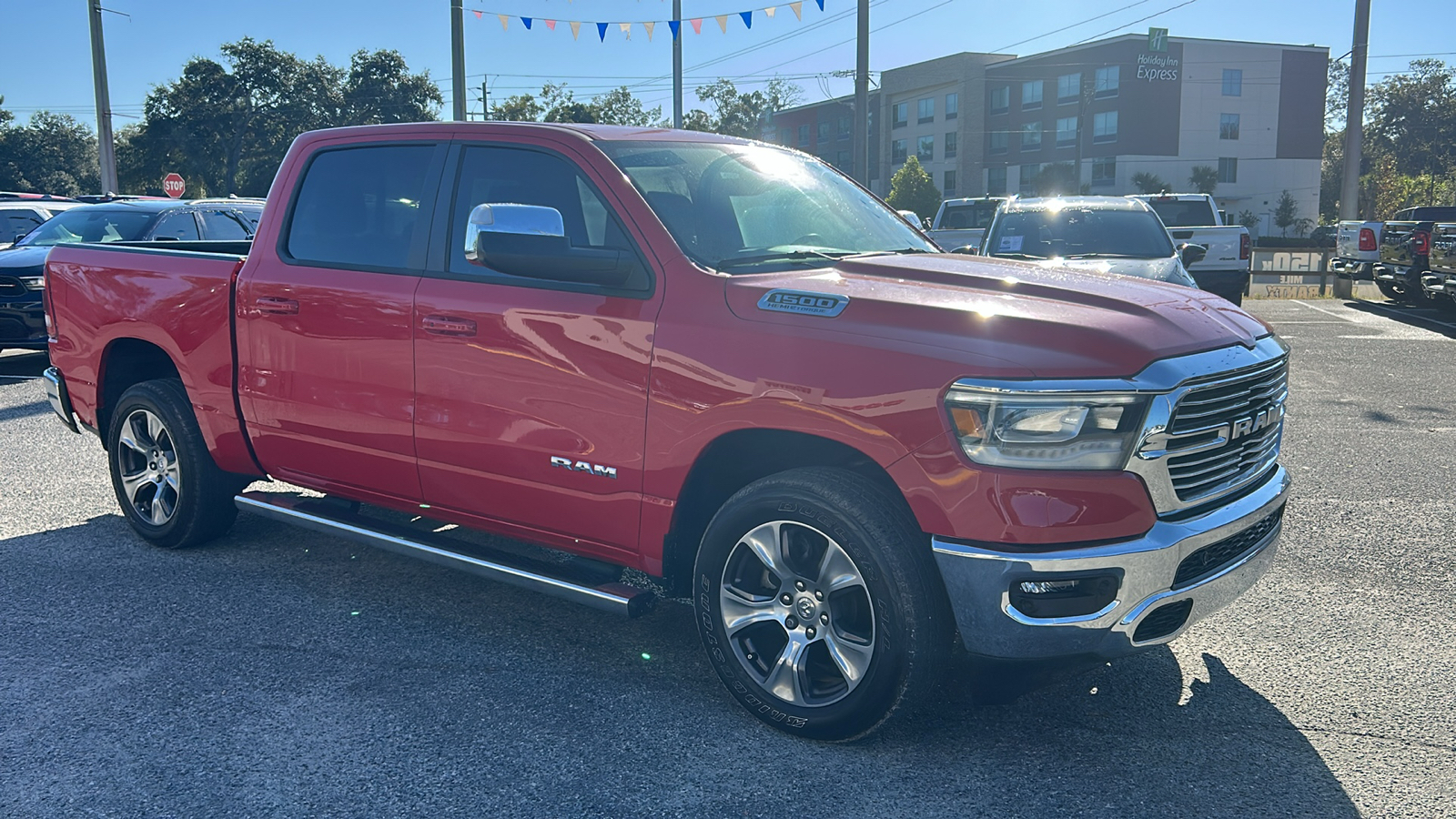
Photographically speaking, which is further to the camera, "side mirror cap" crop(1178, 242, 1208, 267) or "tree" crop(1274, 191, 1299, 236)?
"tree" crop(1274, 191, 1299, 236)

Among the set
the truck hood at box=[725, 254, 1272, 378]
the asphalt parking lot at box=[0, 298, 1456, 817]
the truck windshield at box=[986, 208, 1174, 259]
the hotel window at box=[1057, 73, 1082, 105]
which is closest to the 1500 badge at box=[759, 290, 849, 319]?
the truck hood at box=[725, 254, 1272, 378]

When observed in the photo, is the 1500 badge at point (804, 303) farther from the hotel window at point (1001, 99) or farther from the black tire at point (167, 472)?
the hotel window at point (1001, 99)

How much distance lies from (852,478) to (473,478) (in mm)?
1563

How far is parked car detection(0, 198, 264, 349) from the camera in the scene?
11.8 m

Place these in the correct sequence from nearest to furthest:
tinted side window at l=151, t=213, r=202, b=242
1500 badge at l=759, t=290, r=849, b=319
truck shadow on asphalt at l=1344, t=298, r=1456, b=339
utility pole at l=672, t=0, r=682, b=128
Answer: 1500 badge at l=759, t=290, r=849, b=319 < tinted side window at l=151, t=213, r=202, b=242 < truck shadow on asphalt at l=1344, t=298, r=1456, b=339 < utility pole at l=672, t=0, r=682, b=128

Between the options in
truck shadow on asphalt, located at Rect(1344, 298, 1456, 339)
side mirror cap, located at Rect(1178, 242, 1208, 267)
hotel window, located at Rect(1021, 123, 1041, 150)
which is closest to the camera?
side mirror cap, located at Rect(1178, 242, 1208, 267)

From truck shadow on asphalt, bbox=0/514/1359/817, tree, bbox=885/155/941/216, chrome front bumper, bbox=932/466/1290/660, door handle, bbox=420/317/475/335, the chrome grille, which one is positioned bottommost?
truck shadow on asphalt, bbox=0/514/1359/817

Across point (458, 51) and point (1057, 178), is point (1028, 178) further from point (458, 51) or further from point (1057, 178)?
point (458, 51)

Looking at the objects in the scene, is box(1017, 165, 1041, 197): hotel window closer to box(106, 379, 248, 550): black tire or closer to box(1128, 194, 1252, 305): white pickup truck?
box(1128, 194, 1252, 305): white pickup truck

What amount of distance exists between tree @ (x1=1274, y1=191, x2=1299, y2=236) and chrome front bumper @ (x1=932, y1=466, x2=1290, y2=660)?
67.4 metres

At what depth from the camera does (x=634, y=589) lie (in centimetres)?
391

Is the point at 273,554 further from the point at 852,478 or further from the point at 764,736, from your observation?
the point at 852,478

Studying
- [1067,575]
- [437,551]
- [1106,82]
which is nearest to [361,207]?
→ [437,551]

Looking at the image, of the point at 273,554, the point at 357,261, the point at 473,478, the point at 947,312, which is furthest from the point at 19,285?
the point at 947,312
